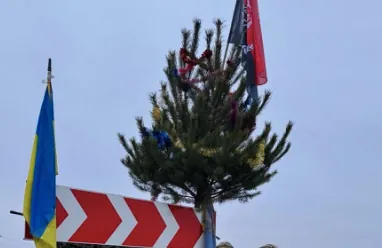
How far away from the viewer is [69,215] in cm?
423

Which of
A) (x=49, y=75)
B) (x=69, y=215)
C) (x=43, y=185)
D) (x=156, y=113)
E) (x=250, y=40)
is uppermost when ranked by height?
(x=250, y=40)

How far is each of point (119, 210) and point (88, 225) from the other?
0.32 metres

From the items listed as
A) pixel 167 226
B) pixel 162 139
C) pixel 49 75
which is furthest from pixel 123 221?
pixel 49 75

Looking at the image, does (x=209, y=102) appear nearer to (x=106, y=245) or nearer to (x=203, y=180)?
Result: (x=203, y=180)

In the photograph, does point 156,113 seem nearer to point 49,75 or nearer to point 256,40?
point 256,40

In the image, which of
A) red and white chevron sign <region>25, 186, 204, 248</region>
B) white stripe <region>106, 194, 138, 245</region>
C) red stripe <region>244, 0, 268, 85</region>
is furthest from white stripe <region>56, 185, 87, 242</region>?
red stripe <region>244, 0, 268, 85</region>

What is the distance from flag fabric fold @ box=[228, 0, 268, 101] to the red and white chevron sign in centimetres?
164

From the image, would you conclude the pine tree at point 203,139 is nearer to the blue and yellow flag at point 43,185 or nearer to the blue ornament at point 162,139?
the blue ornament at point 162,139

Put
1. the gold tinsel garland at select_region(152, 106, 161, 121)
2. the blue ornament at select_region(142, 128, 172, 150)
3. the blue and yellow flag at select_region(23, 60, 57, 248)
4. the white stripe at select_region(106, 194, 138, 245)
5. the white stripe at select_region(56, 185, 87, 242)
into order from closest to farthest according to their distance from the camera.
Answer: the blue and yellow flag at select_region(23, 60, 57, 248)
the white stripe at select_region(56, 185, 87, 242)
the white stripe at select_region(106, 194, 138, 245)
the blue ornament at select_region(142, 128, 172, 150)
the gold tinsel garland at select_region(152, 106, 161, 121)

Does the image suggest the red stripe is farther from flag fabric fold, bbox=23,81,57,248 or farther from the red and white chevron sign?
flag fabric fold, bbox=23,81,57,248

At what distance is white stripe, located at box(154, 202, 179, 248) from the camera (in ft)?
15.6

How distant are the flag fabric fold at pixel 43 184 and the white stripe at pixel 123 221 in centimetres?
63

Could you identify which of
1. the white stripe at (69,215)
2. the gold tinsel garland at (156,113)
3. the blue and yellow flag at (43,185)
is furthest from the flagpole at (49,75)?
the gold tinsel garland at (156,113)

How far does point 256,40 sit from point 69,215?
2972 mm
